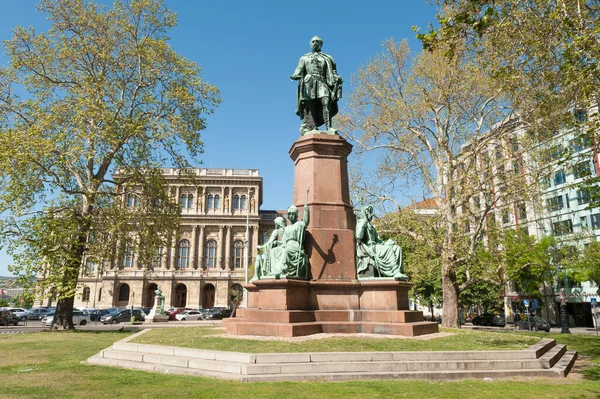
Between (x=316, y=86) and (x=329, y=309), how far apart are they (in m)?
6.67

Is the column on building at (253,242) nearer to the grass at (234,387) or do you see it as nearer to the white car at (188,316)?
the white car at (188,316)

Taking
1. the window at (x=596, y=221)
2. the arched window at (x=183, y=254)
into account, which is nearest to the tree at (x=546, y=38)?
the window at (x=596, y=221)

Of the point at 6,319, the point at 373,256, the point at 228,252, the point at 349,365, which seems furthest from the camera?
the point at 228,252

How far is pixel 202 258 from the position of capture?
6750 centimetres

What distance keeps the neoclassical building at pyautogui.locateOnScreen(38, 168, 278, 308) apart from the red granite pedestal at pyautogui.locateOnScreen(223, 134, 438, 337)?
51662 millimetres

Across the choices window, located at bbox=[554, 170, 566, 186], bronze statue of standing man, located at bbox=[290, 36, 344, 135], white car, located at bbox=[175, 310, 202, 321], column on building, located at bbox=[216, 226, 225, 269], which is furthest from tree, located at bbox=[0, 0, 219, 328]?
column on building, located at bbox=[216, 226, 225, 269]

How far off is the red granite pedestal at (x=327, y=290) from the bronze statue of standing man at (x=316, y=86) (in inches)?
51.6

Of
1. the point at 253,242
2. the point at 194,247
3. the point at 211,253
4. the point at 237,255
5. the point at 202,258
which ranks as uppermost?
the point at 253,242

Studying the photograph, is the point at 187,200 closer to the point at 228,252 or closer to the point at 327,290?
the point at 228,252

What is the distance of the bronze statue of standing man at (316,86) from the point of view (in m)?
12.9

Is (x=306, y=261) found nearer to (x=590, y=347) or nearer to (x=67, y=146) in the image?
(x=590, y=347)

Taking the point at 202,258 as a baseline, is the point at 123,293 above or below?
below

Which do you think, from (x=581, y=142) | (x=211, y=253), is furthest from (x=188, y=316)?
(x=581, y=142)

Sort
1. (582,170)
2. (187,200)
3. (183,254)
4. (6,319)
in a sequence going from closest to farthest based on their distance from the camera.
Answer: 1. (582,170)
2. (6,319)
3. (183,254)
4. (187,200)
